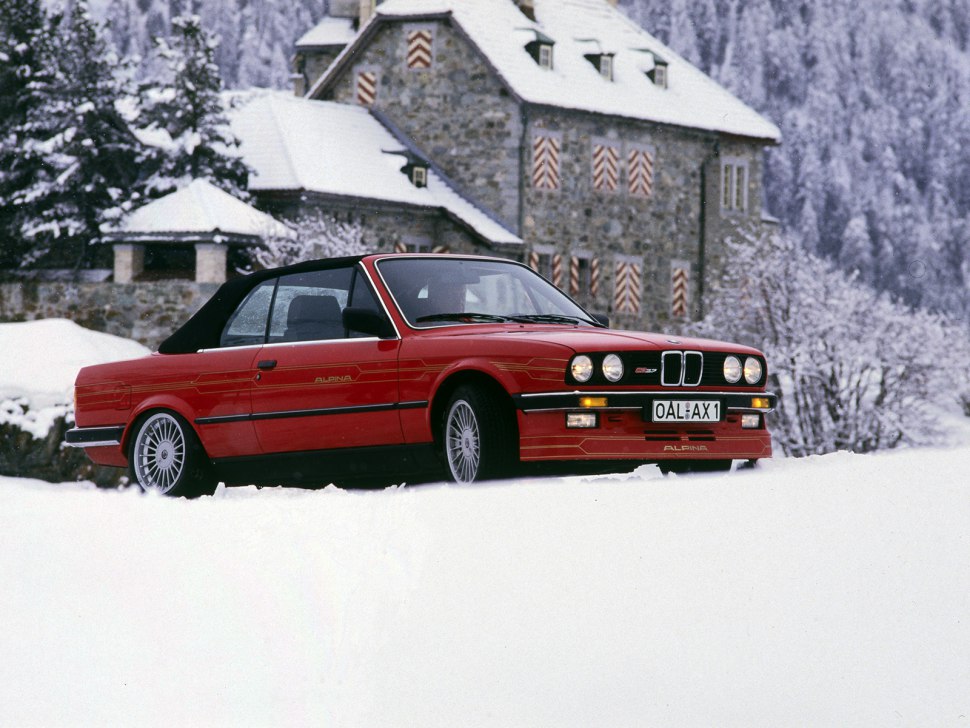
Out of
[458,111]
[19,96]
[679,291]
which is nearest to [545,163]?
[458,111]

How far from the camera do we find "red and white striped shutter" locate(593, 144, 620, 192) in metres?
45.3

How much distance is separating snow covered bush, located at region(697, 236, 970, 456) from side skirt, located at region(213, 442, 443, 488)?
93.0 feet

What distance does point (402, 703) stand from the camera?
265 inches

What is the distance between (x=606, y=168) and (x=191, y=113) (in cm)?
1213

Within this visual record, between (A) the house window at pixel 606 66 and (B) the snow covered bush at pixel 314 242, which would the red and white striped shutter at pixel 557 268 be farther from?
(B) the snow covered bush at pixel 314 242

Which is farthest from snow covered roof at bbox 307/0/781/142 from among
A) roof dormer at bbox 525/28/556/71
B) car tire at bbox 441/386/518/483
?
car tire at bbox 441/386/518/483

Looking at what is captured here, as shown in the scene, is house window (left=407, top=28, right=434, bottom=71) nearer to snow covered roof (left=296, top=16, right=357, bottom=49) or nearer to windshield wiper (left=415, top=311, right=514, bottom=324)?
snow covered roof (left=296, top=16, right=357, bottom=49)

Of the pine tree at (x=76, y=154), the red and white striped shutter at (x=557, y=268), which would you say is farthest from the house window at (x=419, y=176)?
the pine tree at (x=76, y=154)

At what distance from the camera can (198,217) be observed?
1377 inches

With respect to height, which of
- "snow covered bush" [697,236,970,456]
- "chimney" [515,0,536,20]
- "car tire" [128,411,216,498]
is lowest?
"snow covered bush" [697,236,970,456]

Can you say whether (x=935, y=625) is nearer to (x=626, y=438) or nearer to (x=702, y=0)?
(x=626, y=438)

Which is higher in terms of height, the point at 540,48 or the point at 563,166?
the point at 540,48

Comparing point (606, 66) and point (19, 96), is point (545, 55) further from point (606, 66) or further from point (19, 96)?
point (19, 96)

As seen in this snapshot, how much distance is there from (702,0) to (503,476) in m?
106
